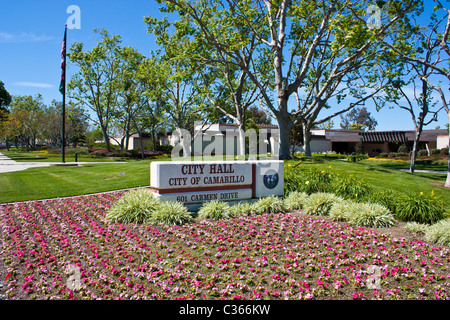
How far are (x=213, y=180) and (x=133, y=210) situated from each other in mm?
2467

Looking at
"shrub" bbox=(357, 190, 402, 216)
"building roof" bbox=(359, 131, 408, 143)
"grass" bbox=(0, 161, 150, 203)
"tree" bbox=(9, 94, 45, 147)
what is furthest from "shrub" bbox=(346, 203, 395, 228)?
"tree" bbox=(9, 94, 45, 147)

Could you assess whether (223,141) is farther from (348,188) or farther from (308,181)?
(348,188)

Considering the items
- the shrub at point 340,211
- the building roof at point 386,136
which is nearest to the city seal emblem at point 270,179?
the shrub at point 340,211

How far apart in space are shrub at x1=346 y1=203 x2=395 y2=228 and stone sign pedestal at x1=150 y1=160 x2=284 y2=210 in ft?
10.1

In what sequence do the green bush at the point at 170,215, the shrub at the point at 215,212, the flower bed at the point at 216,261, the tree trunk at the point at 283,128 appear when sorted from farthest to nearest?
1. the tree trunk at the point at 283,128
2. the shrub at the point at 215,212
3. the green bush at the point at 170,215
4. the flower bed at the point at 216,261

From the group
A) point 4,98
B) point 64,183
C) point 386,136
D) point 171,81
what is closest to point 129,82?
point 171,81

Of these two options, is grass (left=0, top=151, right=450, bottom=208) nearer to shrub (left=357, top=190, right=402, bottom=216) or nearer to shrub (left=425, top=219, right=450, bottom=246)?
shrub (left=357, top=190, right=402, bottom=216)

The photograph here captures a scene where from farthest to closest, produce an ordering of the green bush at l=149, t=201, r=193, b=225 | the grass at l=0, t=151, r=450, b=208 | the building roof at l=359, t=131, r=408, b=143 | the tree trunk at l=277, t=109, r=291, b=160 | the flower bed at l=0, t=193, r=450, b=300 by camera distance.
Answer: the building roof at l=359, t=131, r=408, b=143 < the tree trunk at l=277, t=109, r=291, b=160 < the grass at l=0, t=151, r=450, b=208 < the green bush at l=149, t=201, r=193, b=225 < the flower bed at l=0, t=193, r=450, b=300

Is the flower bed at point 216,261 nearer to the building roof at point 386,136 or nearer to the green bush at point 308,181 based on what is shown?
the green bush at point 308,181

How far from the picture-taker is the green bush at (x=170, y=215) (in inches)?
289

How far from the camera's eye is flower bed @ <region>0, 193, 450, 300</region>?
4409 millimetres

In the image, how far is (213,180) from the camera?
9.16m

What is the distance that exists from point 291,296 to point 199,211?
4317mm

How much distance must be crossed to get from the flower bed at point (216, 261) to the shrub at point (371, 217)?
364mm
